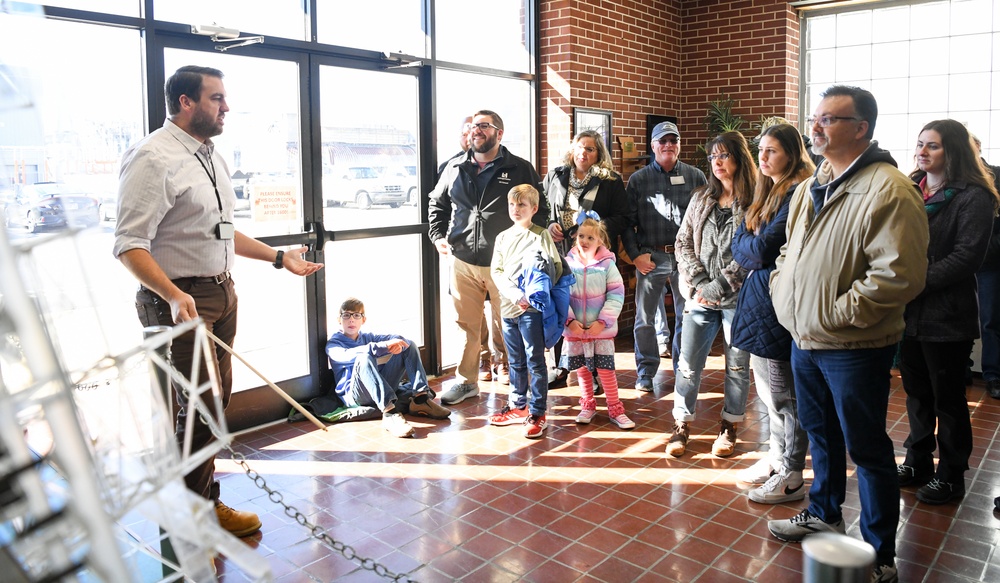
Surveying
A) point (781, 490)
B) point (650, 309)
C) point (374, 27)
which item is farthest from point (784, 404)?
point (374, 27)

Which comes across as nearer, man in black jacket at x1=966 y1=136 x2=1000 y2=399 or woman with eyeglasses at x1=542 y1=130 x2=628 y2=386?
man in black jacket at x1=966 y1=136 x2=1000 y2=399

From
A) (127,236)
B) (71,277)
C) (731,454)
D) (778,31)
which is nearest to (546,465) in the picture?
(731,454)

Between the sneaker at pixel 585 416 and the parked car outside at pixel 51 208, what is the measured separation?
3.83 m

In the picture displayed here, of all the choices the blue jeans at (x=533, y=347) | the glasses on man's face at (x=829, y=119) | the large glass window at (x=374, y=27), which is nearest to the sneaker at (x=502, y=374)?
the blue jeans at (x=533, y=347)

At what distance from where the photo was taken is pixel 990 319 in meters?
5.43

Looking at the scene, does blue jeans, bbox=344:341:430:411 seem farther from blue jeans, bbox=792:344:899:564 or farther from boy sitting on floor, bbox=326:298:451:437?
blue jeans, bbox=792:344:899:564

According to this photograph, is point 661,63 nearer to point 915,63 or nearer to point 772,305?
point 915,63

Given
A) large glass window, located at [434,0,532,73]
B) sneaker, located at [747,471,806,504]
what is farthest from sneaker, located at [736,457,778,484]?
large glass window, located at [434,0,532,73]

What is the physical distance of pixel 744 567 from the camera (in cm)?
305

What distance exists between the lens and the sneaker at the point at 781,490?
3.61 meters

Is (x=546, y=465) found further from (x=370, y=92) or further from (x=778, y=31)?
(x=778, y=31)

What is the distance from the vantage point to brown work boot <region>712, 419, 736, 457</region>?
424cm

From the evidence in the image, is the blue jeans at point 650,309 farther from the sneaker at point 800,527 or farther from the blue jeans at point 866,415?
the blue jeans at point 866,415

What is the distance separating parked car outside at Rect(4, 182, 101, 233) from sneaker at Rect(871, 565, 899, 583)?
2706 millimetres
